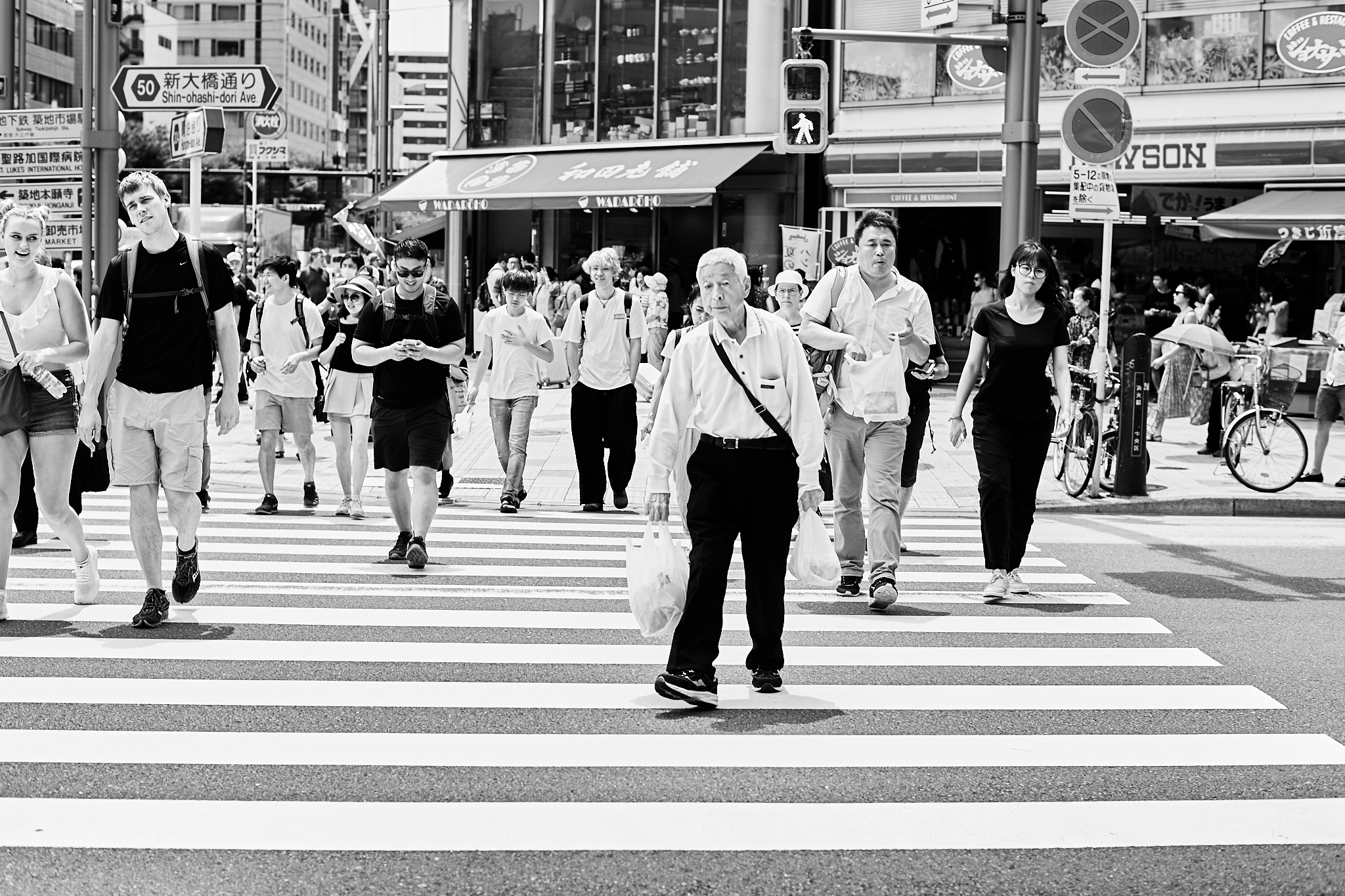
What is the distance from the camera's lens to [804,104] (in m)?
17.1

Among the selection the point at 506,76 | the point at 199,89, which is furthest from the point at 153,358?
the point at 506,76

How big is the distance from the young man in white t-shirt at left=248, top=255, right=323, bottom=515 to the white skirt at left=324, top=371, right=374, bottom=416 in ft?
1.55

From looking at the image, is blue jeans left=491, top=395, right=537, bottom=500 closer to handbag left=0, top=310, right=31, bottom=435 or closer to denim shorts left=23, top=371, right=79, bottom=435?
denim shorts left=23, top=371, right=79, bottom=435

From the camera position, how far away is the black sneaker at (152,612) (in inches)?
298

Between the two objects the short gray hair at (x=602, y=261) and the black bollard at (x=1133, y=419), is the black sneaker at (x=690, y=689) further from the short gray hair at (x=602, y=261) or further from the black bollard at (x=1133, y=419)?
the black bollard at (x=1133, y=419)

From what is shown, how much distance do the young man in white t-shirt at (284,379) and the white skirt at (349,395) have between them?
0.47 m

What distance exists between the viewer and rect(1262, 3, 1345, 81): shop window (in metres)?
23.7

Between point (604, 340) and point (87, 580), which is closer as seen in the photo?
point (87, 580)

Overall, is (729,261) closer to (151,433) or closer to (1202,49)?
(151,433)

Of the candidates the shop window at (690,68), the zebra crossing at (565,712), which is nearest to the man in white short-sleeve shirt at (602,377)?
the zebra crossing at (565,712)

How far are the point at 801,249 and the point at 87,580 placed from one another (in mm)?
16696

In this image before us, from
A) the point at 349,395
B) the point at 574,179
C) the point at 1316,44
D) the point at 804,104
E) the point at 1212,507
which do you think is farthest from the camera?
the point at 574,179

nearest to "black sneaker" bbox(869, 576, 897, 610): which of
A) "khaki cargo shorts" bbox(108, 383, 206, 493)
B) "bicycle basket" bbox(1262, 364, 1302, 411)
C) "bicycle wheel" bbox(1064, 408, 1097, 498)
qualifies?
"khaki cargo shorts" bbox(108, 383, 206, 493)

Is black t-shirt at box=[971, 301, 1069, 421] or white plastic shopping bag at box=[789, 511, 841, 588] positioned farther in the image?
black t-shirt at box=[971, 301, 1069, 421]
